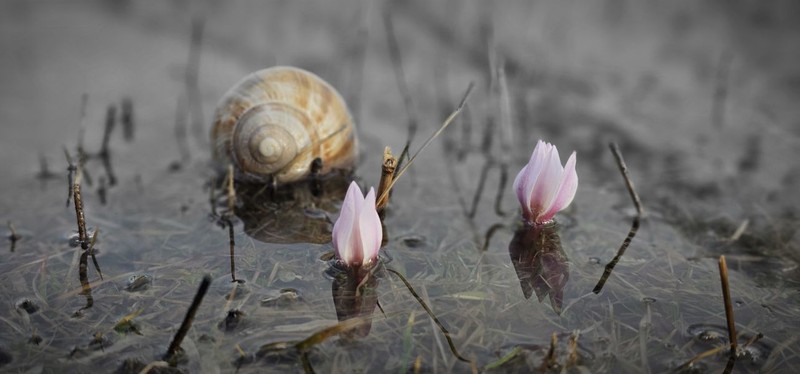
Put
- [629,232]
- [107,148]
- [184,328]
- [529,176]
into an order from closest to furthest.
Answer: [184,328]
[529,176]
[629,232]
[107,148]

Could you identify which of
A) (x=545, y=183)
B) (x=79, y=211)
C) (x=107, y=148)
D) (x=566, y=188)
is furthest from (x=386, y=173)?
(x=107, y=148)

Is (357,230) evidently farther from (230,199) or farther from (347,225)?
(230,199)


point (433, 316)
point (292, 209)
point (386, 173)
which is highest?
point (386, 173)

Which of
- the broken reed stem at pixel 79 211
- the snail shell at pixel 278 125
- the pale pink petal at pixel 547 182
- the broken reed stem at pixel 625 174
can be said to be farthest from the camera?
the snail shell at pixel 278 125

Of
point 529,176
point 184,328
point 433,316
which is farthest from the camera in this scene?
point 529,176

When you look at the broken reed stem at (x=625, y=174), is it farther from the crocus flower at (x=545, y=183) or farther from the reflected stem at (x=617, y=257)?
the crocus flower at (x=545, y=183)

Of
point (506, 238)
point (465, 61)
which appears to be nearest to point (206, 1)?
point (465, 61)

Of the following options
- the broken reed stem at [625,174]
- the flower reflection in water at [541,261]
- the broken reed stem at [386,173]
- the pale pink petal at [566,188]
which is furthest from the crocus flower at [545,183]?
A: the broken reed stem at [386,173]
